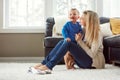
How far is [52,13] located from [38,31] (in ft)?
1.55

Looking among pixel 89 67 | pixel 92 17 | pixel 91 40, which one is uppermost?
pixel 92 17

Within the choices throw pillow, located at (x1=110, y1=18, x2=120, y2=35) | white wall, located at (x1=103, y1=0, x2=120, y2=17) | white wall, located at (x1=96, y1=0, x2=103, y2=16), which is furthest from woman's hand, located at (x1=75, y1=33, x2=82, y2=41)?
white wall, located at (x1=96, y1=0, x2=103, y2=16)

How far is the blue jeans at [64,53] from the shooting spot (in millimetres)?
2850

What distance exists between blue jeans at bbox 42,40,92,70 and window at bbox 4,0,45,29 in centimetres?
223

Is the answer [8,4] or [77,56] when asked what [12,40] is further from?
[77,56]

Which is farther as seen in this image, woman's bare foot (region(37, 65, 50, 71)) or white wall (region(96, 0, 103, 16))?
white wall (region(96, 0, 103, 16))

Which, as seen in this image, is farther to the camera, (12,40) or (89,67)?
(12,40)

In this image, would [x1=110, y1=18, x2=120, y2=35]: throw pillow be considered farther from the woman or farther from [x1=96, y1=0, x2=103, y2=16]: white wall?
the woman

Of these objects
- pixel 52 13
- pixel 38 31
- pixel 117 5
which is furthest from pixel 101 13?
pixel 38 31

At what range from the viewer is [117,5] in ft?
16.0

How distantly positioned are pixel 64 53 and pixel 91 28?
1.79 feet

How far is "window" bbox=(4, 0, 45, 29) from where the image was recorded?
5.21 metres

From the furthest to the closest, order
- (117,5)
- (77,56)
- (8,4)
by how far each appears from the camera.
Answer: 1. (8,4)
2. (117,5)
3. (77,56)

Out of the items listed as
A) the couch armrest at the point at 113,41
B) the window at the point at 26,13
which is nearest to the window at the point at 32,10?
the window at the point at 26,13
